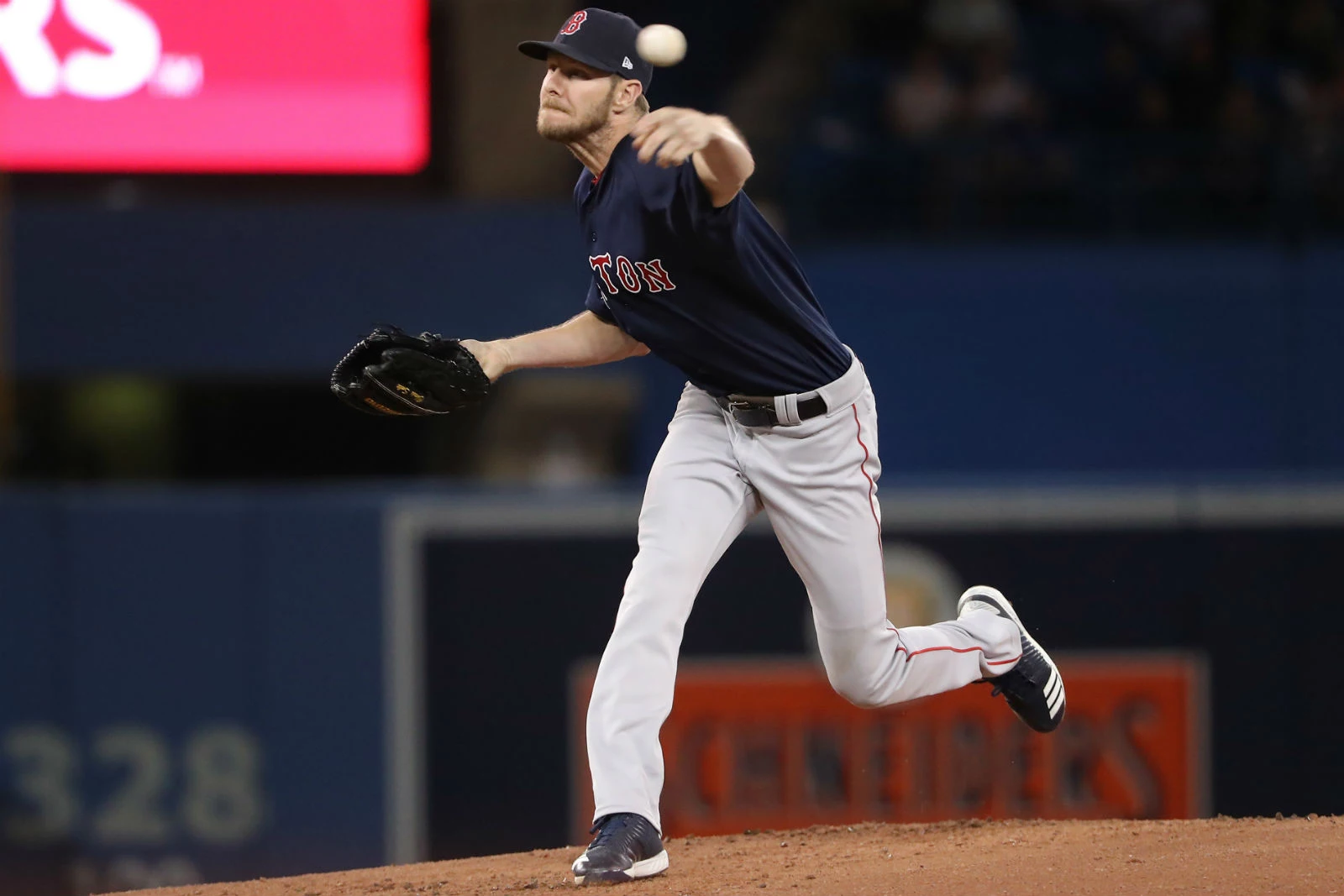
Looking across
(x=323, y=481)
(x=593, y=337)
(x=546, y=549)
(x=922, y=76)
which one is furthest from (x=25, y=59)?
(x=593, y=337)

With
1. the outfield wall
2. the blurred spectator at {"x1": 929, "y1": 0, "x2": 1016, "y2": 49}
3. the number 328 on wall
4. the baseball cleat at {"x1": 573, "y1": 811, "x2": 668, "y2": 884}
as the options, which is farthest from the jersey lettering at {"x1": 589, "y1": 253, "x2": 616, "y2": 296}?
the blurred spectator at {"x1": 929, "y1": 0, "x2": 1016, "y2": 49}

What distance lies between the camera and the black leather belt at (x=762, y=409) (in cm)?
377

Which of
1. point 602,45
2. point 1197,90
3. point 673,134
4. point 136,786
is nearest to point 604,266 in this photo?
point 602,45

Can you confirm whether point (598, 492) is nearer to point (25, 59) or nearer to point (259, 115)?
point (259, 115)

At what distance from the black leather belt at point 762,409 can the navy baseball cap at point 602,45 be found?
2.38 ft

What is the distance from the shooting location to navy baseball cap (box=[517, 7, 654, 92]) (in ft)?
11.8

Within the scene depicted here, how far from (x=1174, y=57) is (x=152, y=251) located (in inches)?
216

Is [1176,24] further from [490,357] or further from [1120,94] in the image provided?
[490,357]

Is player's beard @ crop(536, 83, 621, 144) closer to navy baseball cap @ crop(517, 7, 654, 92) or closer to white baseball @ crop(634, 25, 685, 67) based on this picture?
navy baseball cap @ crop(517, 7, 654, 92)

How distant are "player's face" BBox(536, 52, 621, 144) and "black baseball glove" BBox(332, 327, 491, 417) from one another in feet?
1.68

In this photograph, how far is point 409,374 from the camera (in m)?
3.56

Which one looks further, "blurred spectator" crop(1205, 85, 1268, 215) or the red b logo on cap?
"blurred spectator" crop(1205, 85, 1268, 215)

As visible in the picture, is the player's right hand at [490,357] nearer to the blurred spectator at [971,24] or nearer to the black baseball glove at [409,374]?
the black baseball glove at [409,374]

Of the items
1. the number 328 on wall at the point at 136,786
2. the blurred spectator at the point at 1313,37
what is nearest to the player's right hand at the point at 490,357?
the number 328 on wall at the point at 136,786
